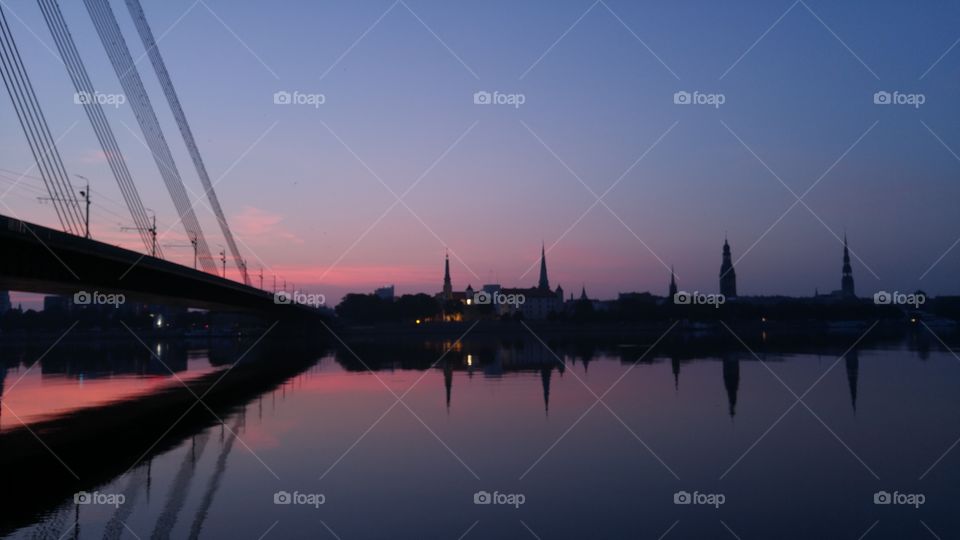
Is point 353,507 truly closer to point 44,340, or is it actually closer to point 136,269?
point 136,269

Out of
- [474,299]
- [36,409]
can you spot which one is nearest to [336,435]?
[36,409]

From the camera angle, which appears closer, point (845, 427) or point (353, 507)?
point (353, 507)

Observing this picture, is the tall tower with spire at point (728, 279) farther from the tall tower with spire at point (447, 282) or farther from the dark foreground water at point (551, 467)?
the dark foreground water at point (551, 467)

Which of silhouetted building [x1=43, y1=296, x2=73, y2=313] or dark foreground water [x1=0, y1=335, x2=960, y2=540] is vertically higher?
silhouetted building [x1=43, y1=296, x2=73, y2=313]

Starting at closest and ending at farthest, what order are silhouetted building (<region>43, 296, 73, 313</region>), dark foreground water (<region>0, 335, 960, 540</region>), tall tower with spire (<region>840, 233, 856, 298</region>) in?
dark foreground water (<region>0, 335, 960, 540</region>)
silhouetted building (<region>43, 296, 73, 313</region>)
tall tower with spire (<region>840, 233, 856, 298</region>)

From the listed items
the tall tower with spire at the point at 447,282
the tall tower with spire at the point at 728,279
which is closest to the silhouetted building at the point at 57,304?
the tall tower with spire at the point at 447,282

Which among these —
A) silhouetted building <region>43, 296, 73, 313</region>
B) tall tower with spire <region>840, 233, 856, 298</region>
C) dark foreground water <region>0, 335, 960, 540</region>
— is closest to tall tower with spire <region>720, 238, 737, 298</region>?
tall tower with spire <region>840, 233, 856, 298</region>

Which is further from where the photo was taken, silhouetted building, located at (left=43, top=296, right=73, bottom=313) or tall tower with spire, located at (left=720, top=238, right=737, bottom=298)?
tall tower with spire, located at (left=720, top=238, right=737, bottom=298)

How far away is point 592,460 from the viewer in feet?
58.7

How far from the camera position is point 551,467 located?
17.2 m

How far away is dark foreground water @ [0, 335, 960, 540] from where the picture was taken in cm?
1312

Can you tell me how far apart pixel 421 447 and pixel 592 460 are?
4288 mm

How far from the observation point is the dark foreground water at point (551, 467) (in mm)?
13117

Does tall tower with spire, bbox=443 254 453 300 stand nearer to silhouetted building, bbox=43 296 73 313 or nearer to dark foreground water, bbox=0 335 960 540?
silhouetted building, bbox=43 296 73 313
